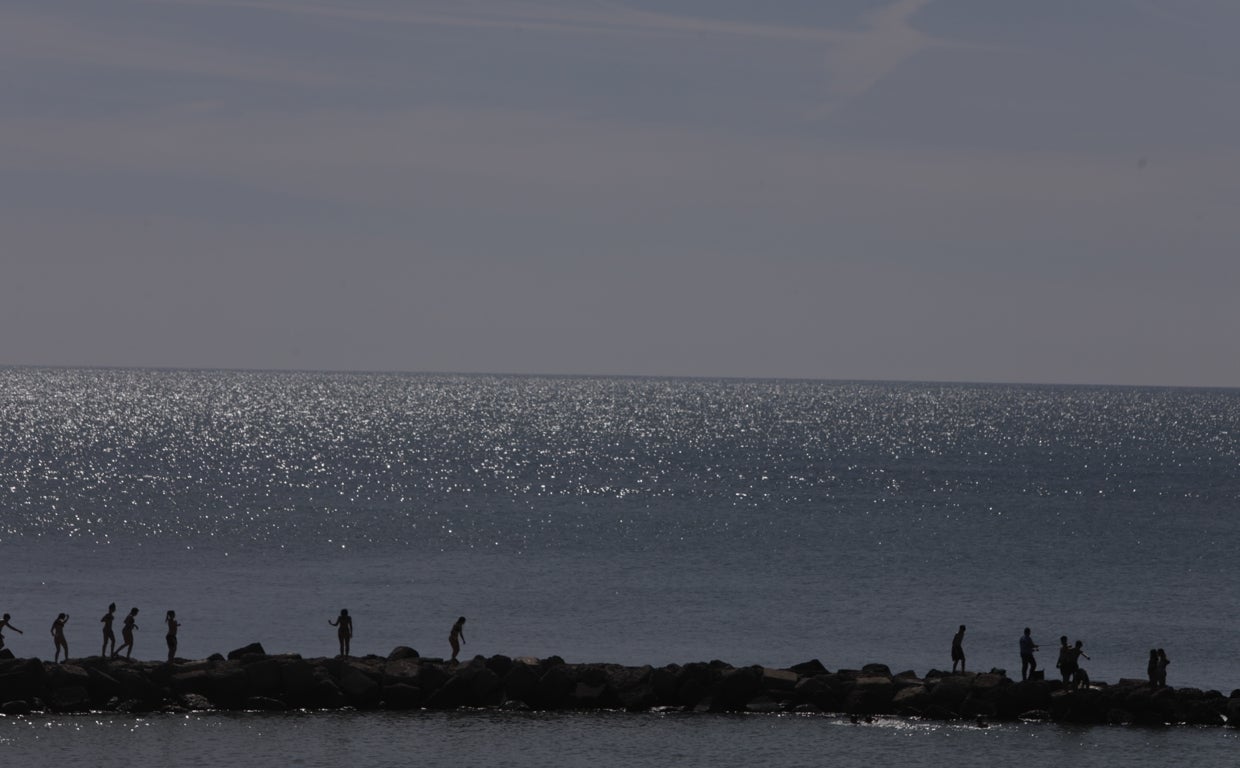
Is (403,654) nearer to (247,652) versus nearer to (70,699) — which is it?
(247,652)

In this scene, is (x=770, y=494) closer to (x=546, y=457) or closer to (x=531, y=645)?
(x=546, y=457)

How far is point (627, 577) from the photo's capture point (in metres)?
60.6

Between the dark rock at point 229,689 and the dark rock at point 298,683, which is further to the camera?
the dark rock at point 298,683

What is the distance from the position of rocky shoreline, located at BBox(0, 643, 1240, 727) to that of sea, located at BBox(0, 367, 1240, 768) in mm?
670

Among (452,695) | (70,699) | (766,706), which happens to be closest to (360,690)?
(452,695)

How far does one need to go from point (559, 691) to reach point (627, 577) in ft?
90.3

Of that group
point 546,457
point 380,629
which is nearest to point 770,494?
point 546,457

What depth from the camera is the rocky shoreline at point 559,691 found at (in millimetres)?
32094

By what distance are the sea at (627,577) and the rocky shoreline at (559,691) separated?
67cm

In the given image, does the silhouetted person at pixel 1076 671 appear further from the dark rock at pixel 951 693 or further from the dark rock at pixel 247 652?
the dark rock at pixel 247 652

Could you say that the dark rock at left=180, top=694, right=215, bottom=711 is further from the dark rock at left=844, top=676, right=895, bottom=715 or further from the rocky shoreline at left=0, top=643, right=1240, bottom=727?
the dark rock at left=844, top=676, right=895, bottom=715

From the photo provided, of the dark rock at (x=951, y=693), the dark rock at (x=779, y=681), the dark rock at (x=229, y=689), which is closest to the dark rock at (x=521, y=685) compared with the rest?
the dark rock at (x=779, y=681)

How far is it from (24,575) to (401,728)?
105 ft

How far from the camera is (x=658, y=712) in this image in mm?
32969
